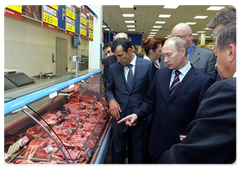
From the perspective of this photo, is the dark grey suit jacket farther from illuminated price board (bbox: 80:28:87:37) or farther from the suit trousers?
illuminated price board (bbox: 80:28:87:37)

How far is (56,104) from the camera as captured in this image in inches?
103

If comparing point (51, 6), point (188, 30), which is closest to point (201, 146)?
point (188, 30)

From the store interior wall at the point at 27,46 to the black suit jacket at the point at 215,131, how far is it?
12.8ft

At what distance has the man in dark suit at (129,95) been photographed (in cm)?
245

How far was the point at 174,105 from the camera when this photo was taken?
1.96 metres

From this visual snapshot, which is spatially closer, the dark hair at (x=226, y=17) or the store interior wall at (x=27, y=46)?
the dark hair at (x=226, y=17)

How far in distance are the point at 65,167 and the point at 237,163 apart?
871 millimetres

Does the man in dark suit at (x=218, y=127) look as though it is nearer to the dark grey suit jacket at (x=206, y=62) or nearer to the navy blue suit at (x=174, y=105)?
the navy blue suit at (x=174, y=105)

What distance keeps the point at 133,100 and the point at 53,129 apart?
0.98 m

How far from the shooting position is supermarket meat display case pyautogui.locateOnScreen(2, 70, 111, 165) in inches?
64.0

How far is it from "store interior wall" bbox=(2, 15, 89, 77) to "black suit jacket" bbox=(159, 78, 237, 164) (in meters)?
3.91

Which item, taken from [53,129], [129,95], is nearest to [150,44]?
[129,95]

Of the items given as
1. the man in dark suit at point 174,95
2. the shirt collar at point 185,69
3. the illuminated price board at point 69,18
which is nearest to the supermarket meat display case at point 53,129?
the man in dark suit at point 174,95

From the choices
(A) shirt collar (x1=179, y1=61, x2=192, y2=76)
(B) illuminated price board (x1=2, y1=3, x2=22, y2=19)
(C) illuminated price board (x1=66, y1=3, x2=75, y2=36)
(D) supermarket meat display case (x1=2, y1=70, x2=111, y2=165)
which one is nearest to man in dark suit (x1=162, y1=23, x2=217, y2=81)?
(A) shirt collar (x1=179, y1=61, x2=192, y2=76)
